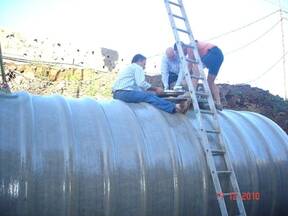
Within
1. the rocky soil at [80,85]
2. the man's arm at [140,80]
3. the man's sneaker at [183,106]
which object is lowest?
the man's sneaker at [183,106]

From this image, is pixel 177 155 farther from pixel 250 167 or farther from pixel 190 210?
pixel 250 167

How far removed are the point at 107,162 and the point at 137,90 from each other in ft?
5.46

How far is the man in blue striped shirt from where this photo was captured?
18.8 ft

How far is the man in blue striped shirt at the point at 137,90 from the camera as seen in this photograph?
5734 mm

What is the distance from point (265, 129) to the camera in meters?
6.52

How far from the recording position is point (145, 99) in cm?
586

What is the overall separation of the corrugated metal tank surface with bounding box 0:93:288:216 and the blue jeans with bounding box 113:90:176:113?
113 millimetres

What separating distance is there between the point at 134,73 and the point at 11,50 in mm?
18382

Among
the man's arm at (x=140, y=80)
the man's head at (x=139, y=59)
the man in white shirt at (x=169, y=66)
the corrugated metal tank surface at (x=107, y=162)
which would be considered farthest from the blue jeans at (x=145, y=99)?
the man in white shirt at (x=169, y=66)

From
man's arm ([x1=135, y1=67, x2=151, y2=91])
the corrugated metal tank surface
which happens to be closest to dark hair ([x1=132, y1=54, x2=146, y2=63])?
man's arm ([x1=135, y1=67, x2=151, y2=91])

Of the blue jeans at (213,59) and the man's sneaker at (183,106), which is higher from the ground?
the blue jeans at (213,59)

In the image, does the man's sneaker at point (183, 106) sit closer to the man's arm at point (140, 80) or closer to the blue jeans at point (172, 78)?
the man's arm at point (140, 80)

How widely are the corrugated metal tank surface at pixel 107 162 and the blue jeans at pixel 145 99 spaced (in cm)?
11
